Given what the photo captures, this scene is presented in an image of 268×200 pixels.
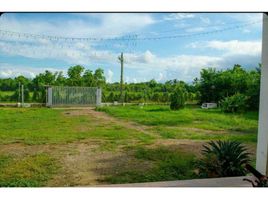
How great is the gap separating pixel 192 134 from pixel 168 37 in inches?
129

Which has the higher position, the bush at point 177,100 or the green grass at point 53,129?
the bush at point 177,100

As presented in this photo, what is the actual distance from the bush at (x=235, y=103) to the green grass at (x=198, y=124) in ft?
0.72

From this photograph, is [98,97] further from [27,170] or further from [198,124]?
[27,170]

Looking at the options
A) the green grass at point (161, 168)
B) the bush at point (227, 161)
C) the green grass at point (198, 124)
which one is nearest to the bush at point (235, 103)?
the green grass at point (198, 124)

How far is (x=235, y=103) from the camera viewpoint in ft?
30.0

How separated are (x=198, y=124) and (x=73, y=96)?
15.0 ft

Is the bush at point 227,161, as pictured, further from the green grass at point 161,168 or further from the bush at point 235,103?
the bush at point 235,103

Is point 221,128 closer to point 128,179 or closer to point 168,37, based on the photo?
point 168,37

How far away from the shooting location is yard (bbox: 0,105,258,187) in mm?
3779

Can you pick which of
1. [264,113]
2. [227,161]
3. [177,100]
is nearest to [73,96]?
[177,100]

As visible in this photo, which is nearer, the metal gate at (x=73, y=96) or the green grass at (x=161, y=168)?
the green grass at (x=161, y=168)

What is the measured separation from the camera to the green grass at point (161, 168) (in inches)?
144

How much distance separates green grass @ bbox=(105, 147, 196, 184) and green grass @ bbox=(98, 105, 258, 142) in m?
1.34
